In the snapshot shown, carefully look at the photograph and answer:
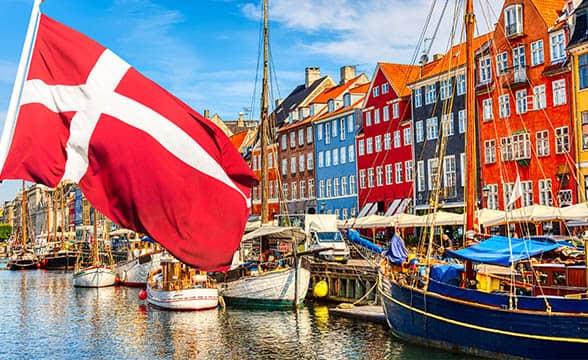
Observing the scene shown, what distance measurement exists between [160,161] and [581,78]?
42.3 m

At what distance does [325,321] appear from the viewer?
112 ft

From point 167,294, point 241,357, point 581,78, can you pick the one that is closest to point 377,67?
A: point 581,78

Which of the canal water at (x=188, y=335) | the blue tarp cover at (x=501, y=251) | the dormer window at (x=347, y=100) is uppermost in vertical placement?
the dormer window at (x=347, y=100)

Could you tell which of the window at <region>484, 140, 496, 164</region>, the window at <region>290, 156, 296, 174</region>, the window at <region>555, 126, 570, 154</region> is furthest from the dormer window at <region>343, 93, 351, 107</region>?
the window at <region>555, 126, 570, 154</region>

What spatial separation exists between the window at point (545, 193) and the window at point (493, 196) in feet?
15.2

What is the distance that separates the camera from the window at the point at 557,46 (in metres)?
49.1

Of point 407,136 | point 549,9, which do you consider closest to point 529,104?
point 549,9

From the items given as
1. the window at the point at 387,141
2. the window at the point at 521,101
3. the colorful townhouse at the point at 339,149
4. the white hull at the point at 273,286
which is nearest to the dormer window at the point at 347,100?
the colorful townhouse at the point at 339,149

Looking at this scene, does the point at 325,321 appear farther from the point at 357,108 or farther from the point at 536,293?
the point at 357,108

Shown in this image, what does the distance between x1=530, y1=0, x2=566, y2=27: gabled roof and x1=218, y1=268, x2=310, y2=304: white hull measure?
24278mm

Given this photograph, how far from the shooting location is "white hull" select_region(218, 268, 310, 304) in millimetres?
39469

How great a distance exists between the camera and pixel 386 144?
6931 centimetres

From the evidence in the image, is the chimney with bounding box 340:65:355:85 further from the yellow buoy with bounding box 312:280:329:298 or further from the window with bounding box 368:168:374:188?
the yellow buoy with bounding box 312:280:329:298

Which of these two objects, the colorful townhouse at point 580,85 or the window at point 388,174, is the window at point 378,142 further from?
the colorful townhouse at point 580,85
